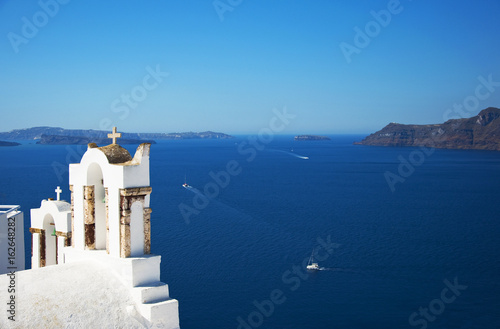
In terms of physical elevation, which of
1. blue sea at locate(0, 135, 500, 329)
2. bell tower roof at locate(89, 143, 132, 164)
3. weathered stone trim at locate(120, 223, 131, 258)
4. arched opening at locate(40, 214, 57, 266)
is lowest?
blue sea at locate(0, 135, 500, 329)

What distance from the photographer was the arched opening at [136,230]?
31.9 ft

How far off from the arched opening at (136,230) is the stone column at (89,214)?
1427 millimetres

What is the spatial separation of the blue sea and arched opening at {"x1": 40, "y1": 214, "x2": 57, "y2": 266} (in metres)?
19.4

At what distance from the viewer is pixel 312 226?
57.7 meters

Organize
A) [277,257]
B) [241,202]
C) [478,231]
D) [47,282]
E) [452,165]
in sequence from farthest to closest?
[452,165]
[241,202]
[478,231]
[277,257]
[47,282]

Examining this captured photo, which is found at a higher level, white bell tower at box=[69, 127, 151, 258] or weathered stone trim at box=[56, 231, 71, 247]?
white bell tower at box=[69, 127, 151, 258]

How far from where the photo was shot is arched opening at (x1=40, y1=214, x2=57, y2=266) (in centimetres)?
1366

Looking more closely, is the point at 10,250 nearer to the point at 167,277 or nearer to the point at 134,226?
the point at 134,226

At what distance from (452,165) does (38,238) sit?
13761 centimetres

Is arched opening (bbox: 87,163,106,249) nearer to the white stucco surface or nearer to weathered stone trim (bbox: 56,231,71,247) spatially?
the white stucco surface

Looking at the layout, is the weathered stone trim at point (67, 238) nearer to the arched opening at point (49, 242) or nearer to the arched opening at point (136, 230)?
the arched opening at point (49, 242)

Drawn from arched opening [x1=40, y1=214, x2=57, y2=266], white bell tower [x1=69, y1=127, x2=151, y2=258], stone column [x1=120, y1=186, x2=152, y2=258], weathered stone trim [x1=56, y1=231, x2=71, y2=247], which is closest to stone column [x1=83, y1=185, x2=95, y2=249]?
white bell tower [x1=69, y1=127, x2=151, y2=258]

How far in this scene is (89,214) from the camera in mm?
10742

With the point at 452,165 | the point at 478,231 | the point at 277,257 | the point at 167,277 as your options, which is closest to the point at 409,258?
the point at 277,257
